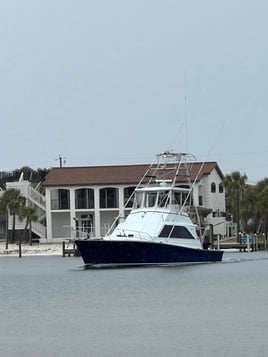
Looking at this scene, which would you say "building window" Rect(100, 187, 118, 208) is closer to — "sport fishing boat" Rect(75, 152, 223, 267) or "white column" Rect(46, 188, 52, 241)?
"white column" Rect(46, 188, 52, 241)

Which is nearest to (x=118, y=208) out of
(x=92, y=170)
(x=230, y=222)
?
(x=92, y=170)

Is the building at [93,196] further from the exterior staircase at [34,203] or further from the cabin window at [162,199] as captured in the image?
the cabin window at [162,199]

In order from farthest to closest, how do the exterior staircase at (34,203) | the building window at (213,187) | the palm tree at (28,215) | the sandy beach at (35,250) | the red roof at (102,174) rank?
the building window at (213,187), the exterior staircase at (34,203), the red roof at (102,174), the palm tree at (28,215), the sandy beach at (35,250)

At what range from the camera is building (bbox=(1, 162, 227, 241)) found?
394 feet

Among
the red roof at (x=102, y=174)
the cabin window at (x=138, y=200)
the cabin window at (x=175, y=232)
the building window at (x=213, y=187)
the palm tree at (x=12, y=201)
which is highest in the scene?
the red roof at (x=102, y=174)

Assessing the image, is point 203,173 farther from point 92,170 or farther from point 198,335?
point 198,335

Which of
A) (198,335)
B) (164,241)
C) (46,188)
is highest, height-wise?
(46,188)

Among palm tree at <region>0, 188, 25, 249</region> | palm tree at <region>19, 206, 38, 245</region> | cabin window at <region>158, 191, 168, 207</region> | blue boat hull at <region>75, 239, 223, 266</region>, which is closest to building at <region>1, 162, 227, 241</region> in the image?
palm tree at <region>19, 206, 38, 245</region>

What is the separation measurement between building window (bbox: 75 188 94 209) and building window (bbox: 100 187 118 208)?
4.08 ft

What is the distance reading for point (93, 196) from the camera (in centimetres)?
12131

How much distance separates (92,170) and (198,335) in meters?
89.7

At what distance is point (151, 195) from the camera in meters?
71.1

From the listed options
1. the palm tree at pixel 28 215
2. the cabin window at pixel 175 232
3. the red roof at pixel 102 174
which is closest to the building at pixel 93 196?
the red roof at pixel 102 174

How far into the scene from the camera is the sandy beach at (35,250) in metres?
112
